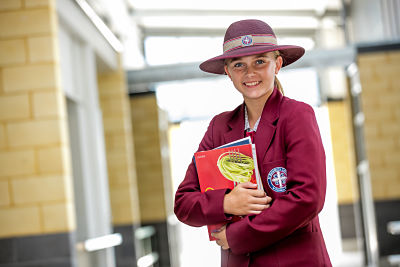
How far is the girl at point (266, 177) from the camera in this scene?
1.36 m

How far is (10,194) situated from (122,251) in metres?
3.73

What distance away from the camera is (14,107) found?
144 inches

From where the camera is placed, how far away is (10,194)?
362 centimetres

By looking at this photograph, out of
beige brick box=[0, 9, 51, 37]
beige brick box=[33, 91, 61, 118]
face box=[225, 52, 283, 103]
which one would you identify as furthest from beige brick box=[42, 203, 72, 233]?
face box=[225, 52, 283, 103]

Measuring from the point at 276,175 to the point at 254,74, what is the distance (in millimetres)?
269

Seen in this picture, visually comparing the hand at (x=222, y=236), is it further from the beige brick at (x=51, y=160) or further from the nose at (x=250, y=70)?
the beige brick at (x=51, y=160)

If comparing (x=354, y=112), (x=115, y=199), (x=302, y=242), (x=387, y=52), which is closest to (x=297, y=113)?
(x=302, y=242)

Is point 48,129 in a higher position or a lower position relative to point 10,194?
higher

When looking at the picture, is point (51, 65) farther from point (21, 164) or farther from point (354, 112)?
point (354, 112)

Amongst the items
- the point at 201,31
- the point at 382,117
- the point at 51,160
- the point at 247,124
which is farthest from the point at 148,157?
the point at 247,124

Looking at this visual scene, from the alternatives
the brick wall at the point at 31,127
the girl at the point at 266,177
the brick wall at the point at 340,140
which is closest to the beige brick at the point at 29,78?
the brick wall at the point at 31,127

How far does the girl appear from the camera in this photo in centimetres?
136

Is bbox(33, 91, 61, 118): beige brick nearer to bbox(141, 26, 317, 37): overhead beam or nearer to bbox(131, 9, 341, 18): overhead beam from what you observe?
bbox(131, 9, 341, 18): overhead beam

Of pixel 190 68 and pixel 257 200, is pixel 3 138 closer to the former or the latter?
pixel 257 200
